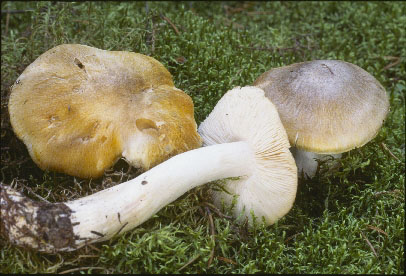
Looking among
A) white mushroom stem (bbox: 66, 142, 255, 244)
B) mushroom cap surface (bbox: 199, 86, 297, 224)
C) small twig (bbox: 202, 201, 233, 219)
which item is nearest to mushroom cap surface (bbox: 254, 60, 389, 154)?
mushroom cap surface (bbox: 199, 86, 297, 224)

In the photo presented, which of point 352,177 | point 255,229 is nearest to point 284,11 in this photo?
point 352,177

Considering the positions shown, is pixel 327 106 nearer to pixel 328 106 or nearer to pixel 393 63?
pixel 328 106

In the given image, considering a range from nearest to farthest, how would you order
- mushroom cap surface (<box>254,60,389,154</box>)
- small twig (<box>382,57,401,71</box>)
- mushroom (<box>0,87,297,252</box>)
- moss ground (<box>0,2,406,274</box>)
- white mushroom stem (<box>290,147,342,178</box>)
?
mushroom (<box>0,87,297,252</box>), moss ground (<box>0,2,406,274</box>), mushroom cap surface (<box>254,60,389,154</box>), white mushroom stem (<box>290,147,342,178</box>), small twig (<box>382,57,401,71</box>)

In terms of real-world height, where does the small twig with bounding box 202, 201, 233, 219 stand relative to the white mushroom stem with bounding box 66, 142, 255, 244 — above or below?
below

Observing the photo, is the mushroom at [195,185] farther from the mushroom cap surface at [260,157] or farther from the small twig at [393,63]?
the small twig at [393,63]

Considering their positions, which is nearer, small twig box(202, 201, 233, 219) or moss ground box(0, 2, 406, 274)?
moss ground box(0, 2, 406, 274)

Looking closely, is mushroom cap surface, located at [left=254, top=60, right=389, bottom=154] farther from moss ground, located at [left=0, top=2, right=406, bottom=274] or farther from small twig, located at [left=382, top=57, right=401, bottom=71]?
small twig, located at [left=382, top=57, right=401, bottom=71]

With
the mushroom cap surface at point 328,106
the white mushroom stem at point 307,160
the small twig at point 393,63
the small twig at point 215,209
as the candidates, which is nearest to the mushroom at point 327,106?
the mushroom cap surface at point 328,106

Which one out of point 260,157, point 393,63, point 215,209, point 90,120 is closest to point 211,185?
point 215,209
